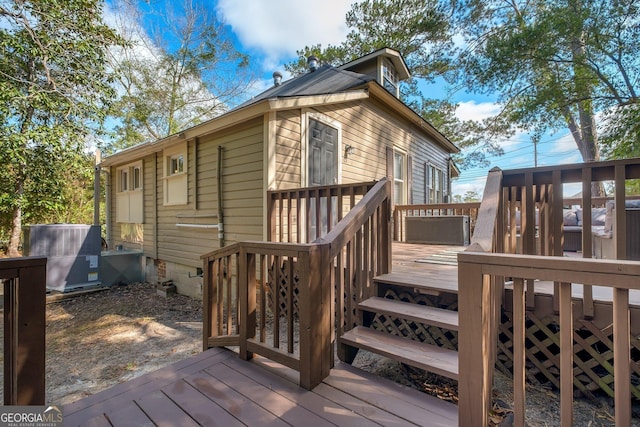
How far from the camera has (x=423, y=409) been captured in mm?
1732

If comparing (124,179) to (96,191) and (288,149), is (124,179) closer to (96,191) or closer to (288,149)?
(96,191)

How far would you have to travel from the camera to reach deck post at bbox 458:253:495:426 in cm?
126

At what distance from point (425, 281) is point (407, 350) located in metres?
0.83

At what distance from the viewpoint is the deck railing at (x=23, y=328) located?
1447 millimetres

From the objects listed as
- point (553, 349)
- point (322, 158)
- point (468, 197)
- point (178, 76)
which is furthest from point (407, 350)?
point (468, 197)

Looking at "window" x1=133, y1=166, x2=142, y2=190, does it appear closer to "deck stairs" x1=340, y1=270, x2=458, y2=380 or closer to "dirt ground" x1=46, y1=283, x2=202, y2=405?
"dirt ground" x1=46, y1=283, x2=202, y2=405

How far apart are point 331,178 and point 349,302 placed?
349 cm

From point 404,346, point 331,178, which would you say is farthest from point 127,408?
point 331,178

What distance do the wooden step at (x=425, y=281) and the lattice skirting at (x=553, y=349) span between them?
129mm

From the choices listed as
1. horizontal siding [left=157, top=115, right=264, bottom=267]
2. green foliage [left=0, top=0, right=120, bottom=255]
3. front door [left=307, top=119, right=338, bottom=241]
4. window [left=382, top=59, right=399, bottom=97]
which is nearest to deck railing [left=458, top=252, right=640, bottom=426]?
front door [left=307, top=119, right=338, bottom=241]

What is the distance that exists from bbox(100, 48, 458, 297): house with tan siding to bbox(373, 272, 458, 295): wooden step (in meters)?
2.15

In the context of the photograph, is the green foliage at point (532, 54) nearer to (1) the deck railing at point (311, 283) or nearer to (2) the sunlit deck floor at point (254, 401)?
(1) the deck railing at point (311, 283)

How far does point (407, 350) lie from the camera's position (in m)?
2.14

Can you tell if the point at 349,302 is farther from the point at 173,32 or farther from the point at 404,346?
the point at 173,32
